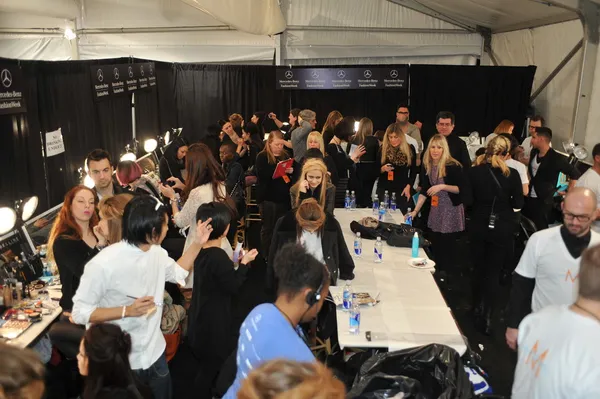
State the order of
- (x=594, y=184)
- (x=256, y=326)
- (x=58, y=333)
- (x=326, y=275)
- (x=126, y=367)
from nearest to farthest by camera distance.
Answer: (x=256, y=326) → (x=326, y=275) → (x=126, y=367) → (x=58, y=333) → (x=594, y=184)

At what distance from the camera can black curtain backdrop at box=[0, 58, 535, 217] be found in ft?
20.5

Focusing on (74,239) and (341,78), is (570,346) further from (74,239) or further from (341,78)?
(341,78)

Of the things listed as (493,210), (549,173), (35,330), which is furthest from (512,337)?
(549,173)

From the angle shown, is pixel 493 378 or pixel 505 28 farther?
pixel 505 28

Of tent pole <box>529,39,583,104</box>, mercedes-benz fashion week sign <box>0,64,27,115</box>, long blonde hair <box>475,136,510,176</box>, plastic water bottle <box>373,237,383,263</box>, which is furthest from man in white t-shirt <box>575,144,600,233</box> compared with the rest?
mercedes-benz fashion week sign <box>0,64,27,115</box>

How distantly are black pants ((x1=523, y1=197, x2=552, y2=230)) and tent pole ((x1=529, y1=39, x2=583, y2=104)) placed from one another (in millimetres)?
2987

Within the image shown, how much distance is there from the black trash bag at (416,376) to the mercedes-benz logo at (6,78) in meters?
3.94

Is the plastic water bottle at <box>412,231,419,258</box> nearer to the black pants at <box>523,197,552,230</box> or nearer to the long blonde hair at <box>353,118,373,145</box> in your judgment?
the long blonde hair at <box>353,118,373,145</box>

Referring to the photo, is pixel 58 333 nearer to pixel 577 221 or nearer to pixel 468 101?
pixel 577 221

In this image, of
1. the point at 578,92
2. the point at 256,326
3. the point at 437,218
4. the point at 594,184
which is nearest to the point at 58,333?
the point at 256,326

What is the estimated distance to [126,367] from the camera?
246 centimetres

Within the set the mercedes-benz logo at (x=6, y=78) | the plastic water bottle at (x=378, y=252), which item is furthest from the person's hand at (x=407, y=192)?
the mercedes-benz logo at (x=6, y=78)

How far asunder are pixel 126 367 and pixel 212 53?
10.2 m

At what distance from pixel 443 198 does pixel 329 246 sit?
1801 millimetres
